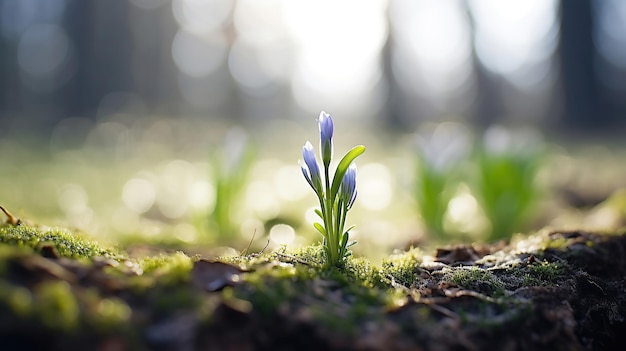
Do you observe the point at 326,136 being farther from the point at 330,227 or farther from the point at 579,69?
the point at 579,69

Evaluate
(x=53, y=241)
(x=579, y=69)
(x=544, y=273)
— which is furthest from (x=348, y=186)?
(x=579, y=69)

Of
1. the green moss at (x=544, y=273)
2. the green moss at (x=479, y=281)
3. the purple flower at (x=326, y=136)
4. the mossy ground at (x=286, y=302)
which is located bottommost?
the mossy ground at (x=286, y=302)

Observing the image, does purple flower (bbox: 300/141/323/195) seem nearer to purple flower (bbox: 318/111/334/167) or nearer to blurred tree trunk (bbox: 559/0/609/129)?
purple flower (bbox: 318/111/334/167)

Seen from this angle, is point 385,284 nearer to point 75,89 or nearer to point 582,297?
point 582,297

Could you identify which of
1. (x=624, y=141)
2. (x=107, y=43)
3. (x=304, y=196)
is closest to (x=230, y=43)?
(x=107, y=43)

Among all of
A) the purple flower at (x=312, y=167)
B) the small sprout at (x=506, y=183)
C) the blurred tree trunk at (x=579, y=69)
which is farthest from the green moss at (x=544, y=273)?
the blurred tree trunk at (x=579, y=69)

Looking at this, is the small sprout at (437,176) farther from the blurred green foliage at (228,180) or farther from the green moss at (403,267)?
the green moss at (403,267)
